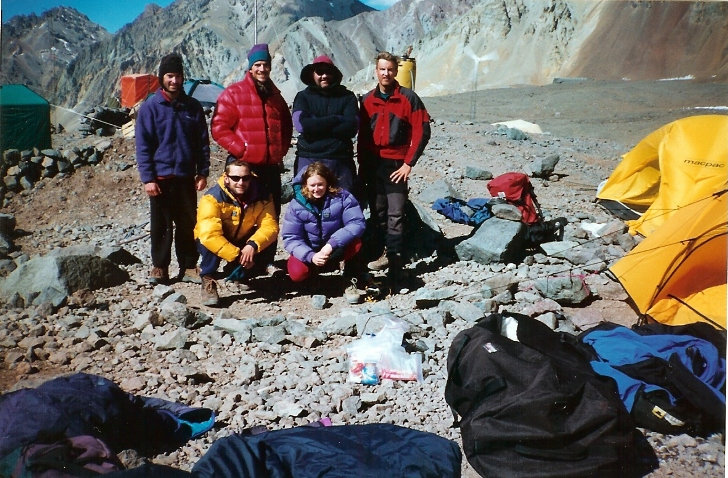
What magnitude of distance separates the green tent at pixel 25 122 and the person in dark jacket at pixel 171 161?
992cm

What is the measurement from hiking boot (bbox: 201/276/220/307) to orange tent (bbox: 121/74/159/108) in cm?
2043

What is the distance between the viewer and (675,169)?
22.2 ft

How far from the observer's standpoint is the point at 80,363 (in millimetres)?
3682

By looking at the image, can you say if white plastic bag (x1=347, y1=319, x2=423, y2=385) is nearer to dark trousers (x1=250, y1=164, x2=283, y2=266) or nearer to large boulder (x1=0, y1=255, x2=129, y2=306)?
dark trousers (x1=250, y1=164, x2=283, y2=266)

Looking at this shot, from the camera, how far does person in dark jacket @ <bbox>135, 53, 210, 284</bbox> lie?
4910 mm

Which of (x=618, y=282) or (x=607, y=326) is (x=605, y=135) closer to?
(x=618, y=282)

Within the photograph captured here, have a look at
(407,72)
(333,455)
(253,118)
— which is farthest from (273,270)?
(407,72)

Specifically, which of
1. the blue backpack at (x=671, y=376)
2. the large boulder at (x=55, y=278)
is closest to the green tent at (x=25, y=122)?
the large boulder at (x=55, y=278)

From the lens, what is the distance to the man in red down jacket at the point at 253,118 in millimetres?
4930

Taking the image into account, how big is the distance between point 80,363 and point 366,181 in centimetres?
304

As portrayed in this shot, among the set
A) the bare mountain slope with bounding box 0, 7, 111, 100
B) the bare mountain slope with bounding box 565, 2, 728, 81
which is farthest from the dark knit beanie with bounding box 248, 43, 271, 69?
the bare mountain slope with bounding box 0, 7, 111, 100

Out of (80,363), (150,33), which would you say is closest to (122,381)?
(80,363)

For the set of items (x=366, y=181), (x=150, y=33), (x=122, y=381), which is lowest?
(x=122, y=381)

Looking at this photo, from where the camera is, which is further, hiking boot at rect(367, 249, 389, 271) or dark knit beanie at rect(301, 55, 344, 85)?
hiking boot at rect(367, 249, 389, 271)
